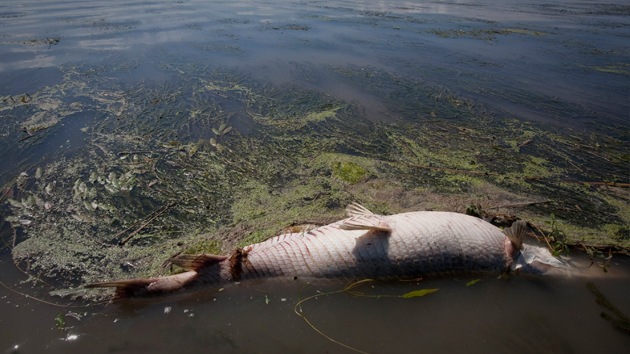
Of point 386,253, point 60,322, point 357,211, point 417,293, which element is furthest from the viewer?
point 357,211

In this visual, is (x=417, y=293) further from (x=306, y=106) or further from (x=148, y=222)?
(x=306, y=106)

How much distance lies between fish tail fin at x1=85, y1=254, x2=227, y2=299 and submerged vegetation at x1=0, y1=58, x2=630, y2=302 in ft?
1.28

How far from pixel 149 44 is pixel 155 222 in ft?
27.4

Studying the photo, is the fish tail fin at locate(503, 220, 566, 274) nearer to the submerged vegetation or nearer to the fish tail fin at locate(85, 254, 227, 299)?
the submerged vegetation

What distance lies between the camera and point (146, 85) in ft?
26.2

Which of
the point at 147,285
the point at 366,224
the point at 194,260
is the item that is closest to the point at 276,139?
the point at 366,224

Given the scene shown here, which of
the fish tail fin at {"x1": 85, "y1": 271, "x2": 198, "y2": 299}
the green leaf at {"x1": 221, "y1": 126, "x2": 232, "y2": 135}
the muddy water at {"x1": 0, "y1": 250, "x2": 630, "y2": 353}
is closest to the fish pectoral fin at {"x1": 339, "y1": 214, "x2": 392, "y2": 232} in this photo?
the muddy water at {"x1": 0, "y1": 250, "x2": 630, "y2": 353}

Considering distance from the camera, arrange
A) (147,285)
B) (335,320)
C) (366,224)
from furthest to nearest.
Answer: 1. (366,224)
2. (147,285)
3. (335,320)

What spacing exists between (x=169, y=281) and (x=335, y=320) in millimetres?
1543

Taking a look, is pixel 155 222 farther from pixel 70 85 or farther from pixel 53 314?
pixel 70 85

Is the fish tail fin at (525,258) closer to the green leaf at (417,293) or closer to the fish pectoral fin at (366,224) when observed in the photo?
the green leaf at (417,293)

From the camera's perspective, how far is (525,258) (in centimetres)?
378

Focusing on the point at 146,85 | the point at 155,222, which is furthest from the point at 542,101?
the point at 146,85

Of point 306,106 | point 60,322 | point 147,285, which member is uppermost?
point 306,106
